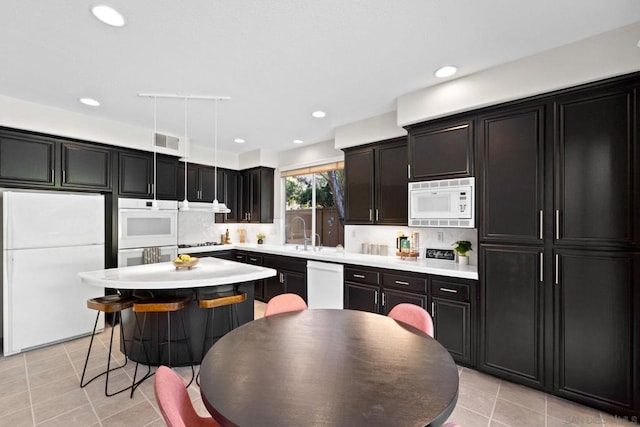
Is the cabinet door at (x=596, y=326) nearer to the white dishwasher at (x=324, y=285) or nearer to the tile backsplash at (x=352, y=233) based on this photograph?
the tile backsplash at (x=352, y=233)

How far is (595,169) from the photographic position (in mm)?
2129

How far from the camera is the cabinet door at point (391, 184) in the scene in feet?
11.5

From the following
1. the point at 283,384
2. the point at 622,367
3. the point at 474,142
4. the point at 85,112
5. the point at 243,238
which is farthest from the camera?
the point at 243,238

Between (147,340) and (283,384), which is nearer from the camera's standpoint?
(283,384)

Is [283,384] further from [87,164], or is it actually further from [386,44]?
[87,164]

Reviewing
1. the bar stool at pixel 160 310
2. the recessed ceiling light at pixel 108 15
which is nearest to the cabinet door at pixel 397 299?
the bar stool at pixel 160 310

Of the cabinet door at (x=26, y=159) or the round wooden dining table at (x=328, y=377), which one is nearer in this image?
the round wooden dining table at (x=328, y=377)

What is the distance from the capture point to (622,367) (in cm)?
203

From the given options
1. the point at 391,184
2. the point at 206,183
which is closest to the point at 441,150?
the point at 391,184

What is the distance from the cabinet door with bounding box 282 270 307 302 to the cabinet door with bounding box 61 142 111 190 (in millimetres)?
2711

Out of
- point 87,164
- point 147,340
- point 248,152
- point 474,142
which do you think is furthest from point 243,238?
point 474,142

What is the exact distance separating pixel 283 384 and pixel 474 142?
104 inches

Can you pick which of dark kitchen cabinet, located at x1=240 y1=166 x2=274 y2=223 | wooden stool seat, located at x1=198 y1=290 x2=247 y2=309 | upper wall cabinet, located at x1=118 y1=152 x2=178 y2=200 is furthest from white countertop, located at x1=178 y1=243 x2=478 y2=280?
upper wall cabinet, located at x1=118 y1=152 x2=178 y2=200

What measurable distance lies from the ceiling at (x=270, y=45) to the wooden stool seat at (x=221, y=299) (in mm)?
1989
